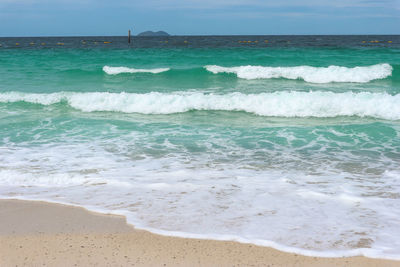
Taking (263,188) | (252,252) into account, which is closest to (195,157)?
(263,188)

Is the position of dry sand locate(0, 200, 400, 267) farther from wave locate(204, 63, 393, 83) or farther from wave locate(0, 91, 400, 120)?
wave locate(204, 63, 393, 83)

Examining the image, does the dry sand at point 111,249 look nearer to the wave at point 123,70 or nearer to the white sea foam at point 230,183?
the white sea foam at point 230,183

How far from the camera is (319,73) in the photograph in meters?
17.0

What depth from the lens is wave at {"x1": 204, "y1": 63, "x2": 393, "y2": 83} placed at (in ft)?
53.9

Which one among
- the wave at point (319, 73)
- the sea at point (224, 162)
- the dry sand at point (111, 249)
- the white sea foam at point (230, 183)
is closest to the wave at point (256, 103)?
the sea at point (224, 162)

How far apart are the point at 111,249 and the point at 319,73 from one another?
49.9 ft

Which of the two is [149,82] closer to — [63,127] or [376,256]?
[63,127]

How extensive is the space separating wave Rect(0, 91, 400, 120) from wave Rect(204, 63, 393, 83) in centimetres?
540

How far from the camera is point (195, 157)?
6.38m

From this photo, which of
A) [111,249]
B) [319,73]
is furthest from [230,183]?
[319,73]

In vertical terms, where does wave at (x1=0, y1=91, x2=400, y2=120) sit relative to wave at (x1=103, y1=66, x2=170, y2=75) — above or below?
below

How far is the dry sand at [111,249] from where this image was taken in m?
3.20

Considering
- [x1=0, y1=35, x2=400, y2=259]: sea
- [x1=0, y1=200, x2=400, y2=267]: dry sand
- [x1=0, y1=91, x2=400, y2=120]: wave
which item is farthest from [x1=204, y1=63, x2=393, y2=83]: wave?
[x1=0, y1=200, x2=400, y2=267]: dry sand

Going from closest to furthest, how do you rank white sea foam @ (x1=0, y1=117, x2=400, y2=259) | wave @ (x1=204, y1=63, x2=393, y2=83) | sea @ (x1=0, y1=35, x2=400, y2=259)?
white sea foam @ (x1=0, y1=117, x2=400, y2=259), sea @ (x1=0, y1=35, x2=400, y2=259), wave @ (x1=204, y1=63, x2=393, y2=83)
